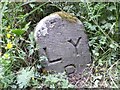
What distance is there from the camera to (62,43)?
1920mm

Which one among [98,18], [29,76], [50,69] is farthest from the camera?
[98,18]

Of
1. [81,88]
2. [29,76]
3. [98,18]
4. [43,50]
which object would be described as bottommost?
[81,88]

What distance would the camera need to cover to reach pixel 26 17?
6.77ft

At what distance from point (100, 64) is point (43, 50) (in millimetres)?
330

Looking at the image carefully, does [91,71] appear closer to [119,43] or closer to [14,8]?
[119,43]

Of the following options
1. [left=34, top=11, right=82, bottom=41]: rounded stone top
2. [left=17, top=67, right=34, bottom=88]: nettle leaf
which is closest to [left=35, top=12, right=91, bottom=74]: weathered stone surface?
[left=34, top=11, right=82, bottom=41]: rounded stone top

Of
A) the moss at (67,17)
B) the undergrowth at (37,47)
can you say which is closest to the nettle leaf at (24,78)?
the undergrowth at (37,47)

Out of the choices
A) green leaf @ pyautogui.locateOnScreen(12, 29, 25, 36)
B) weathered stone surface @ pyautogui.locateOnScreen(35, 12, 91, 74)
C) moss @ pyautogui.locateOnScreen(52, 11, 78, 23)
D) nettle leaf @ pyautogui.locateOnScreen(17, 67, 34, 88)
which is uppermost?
moss @ pyautogui.locateOnScreen(52, 11, 78, 23)

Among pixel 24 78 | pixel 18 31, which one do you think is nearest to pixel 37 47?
pixel 18 31

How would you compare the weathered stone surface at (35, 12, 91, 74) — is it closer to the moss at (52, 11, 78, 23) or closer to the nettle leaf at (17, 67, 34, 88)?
the moss at (52, 11, 78, 23)

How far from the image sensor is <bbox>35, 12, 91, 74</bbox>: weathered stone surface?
1887mm

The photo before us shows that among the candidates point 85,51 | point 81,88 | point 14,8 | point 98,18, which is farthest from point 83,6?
point 81,88

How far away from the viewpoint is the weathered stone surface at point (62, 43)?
1.89 metres

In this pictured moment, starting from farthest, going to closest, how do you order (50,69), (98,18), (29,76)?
(98,18) → (50,69) → (29,76)
